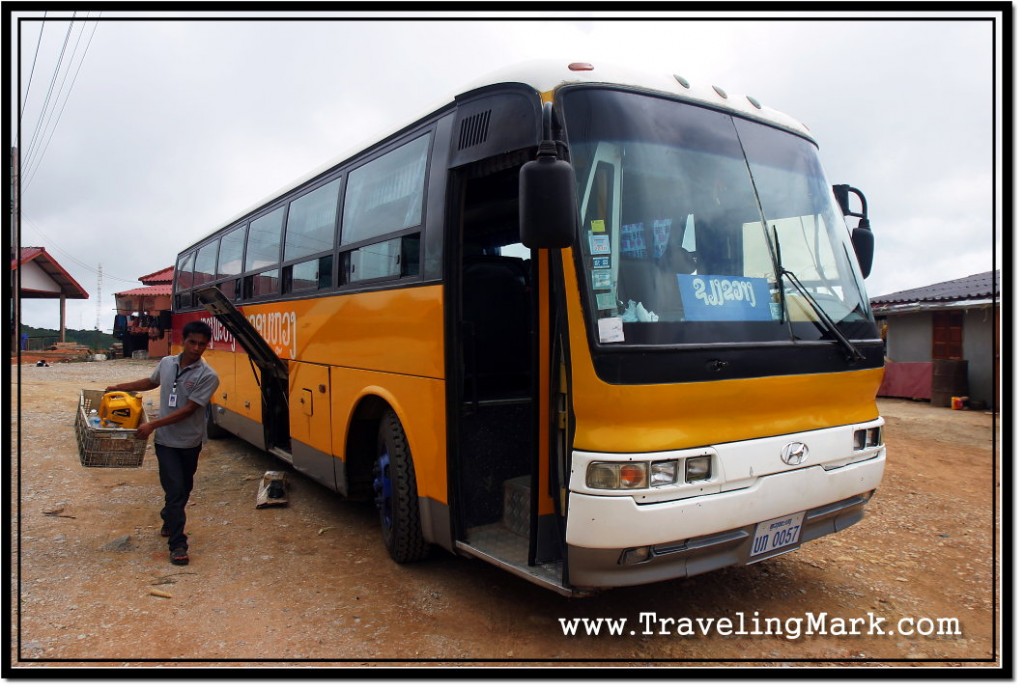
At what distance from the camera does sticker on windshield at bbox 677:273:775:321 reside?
11.7 feet

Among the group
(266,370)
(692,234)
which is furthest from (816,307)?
(266,370)

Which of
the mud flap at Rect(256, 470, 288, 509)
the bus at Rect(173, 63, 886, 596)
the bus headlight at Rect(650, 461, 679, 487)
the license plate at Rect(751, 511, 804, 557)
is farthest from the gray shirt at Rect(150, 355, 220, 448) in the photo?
the license plate at Rect(751, 511, 804, 557)

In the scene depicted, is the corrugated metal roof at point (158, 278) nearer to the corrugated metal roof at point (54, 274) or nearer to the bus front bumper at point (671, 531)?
the corrugated metal roof at point (54, 274)

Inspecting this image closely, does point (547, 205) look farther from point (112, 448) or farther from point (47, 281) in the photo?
point (47, 281)

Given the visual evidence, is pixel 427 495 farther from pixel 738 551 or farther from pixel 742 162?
pixel 742 162

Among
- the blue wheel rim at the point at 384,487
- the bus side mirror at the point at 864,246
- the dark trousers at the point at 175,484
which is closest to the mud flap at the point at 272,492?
the dark trousers at the point at 175,484

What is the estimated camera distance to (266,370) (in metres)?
7.37

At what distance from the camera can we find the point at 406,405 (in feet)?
15.5

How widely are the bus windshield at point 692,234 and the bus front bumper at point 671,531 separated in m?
0.79

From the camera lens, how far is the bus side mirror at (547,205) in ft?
10.4

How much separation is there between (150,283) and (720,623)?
3521cm

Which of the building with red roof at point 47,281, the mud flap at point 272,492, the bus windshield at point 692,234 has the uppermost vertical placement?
the building with red roof at point 47,281

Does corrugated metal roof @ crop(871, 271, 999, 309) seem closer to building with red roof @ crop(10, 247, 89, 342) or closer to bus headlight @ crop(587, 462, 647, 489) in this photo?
bus headlight @ crop(587, 462, 647, 489)

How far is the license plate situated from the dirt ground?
1.70 feet
